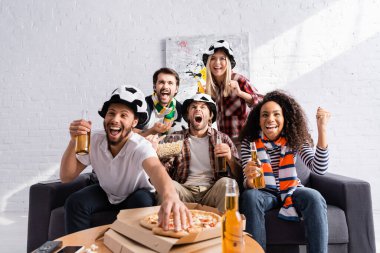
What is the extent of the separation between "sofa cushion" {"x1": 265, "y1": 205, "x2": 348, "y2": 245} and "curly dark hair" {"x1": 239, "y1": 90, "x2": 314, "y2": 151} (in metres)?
0.47

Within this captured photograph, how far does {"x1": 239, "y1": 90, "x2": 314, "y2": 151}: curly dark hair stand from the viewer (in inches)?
81.7

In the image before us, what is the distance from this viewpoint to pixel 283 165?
2.02m

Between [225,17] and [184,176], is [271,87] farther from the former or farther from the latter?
[184,176]

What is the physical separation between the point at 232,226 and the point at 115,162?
1.07m

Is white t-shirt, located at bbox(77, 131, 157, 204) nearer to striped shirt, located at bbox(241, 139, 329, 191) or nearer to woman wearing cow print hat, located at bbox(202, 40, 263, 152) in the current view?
striped shirt, located at bbox(241, 139, 329, 191)

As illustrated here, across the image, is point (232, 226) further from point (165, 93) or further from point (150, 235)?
point (165, 93)

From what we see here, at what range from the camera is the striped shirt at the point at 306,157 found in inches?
75.5

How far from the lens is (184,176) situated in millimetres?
2213

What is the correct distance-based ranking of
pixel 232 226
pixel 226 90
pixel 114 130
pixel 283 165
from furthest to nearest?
pixel 226 90
pixel 283 165
pixel 114 130
pixel 232 226

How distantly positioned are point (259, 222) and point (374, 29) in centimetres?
290

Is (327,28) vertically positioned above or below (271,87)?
above

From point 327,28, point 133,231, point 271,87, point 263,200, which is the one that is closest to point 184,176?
point 263,200

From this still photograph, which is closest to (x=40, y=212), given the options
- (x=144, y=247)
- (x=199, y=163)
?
(x=199, y=163)

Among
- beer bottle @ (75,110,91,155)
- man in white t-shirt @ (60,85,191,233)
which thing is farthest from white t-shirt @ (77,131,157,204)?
beer bottle @ (75,110,91,155)
